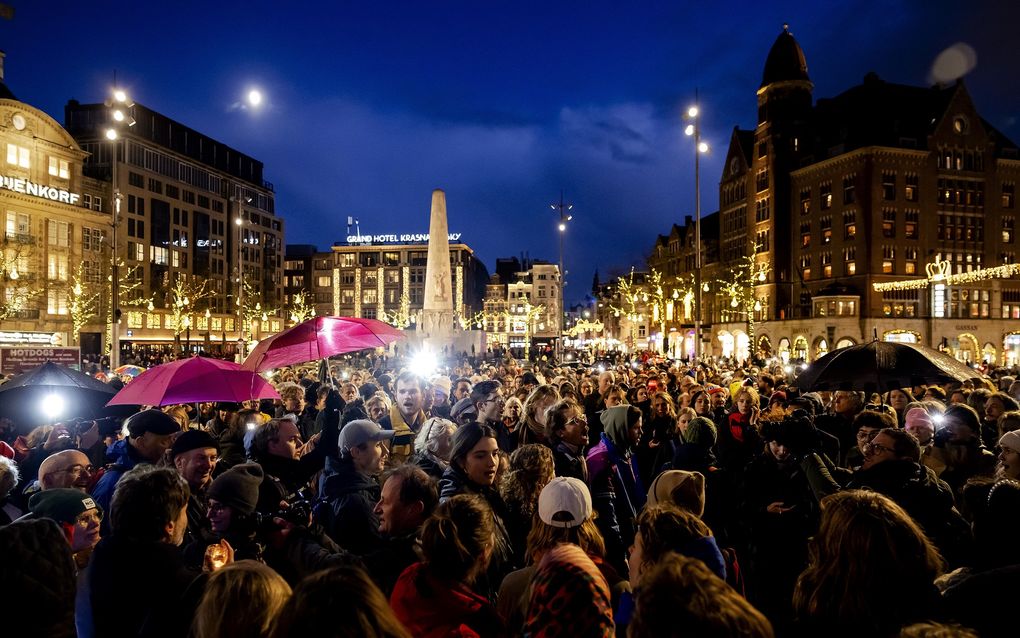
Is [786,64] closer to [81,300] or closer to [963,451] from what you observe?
[81,300]

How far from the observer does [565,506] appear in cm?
388

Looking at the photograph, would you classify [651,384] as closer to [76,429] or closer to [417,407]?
[417,407]

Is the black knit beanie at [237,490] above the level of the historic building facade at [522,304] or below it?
below

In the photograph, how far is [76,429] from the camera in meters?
8.52

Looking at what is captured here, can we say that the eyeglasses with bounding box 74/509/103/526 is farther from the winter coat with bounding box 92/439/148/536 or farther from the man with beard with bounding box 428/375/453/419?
the man with beard with bounding box 428/375/453/419

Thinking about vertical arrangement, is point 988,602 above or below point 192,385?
below

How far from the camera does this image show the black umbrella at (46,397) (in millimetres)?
8633

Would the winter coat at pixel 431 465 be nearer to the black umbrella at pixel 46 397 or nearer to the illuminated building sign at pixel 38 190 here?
the black umbrella at pixel 46 397

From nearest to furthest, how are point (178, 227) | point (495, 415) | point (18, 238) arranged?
point (495, 415) → point (18, 238) → point (178, 227)

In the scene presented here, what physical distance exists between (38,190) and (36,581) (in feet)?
221

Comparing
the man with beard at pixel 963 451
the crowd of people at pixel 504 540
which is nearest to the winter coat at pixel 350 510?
the crowd of people at pixel 504 540

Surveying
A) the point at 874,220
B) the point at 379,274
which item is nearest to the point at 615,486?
the point at 874,220

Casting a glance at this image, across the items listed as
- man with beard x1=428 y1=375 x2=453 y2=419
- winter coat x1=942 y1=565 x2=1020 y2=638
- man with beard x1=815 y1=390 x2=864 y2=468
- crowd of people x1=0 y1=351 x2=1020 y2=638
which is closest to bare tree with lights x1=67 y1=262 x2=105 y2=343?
man with beard x1=428 y1=375 x2=453 y2=419

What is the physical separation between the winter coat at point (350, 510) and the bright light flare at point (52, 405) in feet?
19.4
